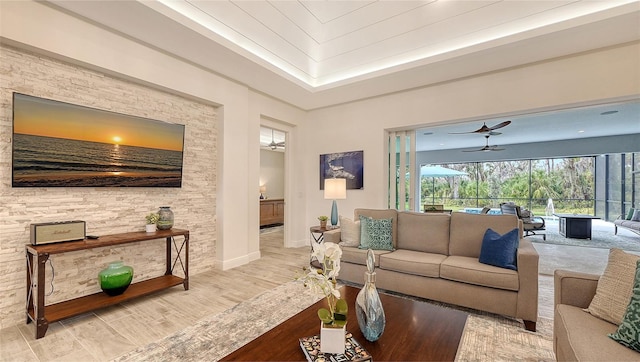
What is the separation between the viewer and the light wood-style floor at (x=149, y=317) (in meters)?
2.09

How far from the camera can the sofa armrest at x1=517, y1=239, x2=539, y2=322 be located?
239 cm

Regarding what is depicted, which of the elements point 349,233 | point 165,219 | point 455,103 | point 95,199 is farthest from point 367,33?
point 95,199

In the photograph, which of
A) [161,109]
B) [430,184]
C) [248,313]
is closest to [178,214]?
[161,109]

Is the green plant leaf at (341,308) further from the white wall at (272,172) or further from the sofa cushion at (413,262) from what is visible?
the white wall at (272,172)

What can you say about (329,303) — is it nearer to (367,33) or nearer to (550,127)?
(367,33)

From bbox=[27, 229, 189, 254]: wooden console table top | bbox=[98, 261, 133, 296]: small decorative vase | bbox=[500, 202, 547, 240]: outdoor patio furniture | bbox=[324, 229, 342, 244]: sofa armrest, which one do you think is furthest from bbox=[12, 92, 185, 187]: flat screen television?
bbox=[500, 202, 547, 240]: outdoor patio furniture

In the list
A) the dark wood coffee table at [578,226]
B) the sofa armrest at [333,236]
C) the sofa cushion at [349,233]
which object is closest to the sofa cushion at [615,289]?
the sofa cushion at [349,233]

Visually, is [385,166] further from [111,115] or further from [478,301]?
[111,115]

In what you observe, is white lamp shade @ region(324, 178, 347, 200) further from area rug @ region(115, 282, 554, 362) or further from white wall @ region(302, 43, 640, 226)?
area rug @ region(115, 282, 554, 362)

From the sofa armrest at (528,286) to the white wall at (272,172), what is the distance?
7.92 metres

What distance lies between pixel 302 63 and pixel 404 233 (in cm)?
301

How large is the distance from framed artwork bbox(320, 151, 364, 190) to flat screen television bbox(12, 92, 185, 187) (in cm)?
280

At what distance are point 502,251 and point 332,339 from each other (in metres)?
2.21

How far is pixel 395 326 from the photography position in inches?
65.5
